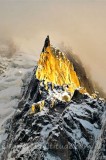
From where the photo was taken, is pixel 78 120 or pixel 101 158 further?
pixel 78 120

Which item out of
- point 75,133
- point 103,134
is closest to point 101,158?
point 103,134

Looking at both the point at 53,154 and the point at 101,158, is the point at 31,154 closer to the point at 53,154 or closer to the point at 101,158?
the point at 53,154

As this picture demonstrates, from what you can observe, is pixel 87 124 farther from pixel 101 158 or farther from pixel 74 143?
pixel 101 158

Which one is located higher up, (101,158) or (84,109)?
(84,109)

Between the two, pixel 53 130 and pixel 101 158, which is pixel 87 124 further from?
pixel 101 158

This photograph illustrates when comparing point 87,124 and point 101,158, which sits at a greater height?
point 87,124

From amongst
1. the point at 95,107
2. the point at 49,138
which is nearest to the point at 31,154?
the point at 49,138

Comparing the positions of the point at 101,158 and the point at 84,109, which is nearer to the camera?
the point at 101,158

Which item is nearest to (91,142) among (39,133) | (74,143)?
(74,143)
